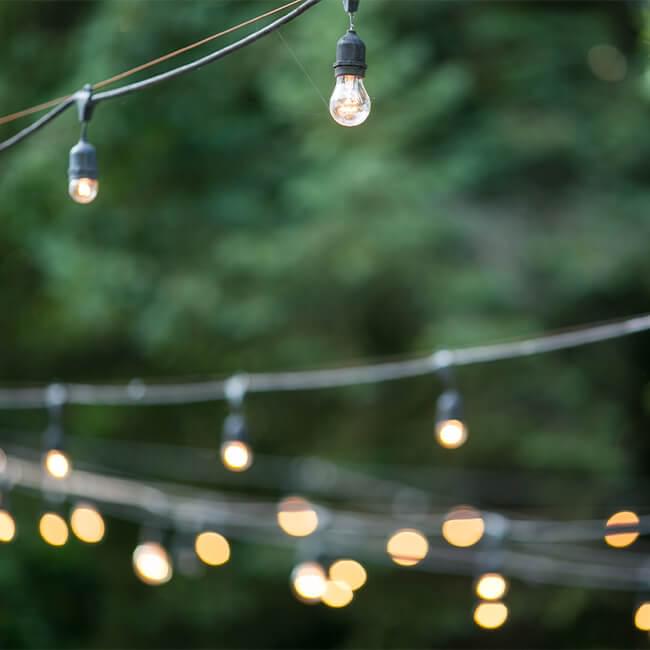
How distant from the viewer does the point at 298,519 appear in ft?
19.3

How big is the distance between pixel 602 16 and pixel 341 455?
3.67m

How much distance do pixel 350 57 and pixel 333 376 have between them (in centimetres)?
252

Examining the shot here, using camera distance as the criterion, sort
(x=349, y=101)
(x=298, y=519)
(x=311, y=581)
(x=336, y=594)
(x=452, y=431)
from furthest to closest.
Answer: (x=336, y=594) < (x=298, y=519) < (x=311, y=581) < (x=452, y=431) < (x=349, y=101)

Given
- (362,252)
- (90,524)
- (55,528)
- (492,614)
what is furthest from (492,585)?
(362,252)

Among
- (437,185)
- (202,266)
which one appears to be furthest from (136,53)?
(437,185)

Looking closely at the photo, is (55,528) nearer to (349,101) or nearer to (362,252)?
(362,252)

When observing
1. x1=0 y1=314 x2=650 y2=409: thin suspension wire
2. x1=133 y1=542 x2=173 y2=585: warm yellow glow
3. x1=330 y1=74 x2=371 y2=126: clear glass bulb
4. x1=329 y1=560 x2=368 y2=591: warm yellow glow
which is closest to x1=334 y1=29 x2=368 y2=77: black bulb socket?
x1=330 y1=74 x2=371 y2=126: clear glass bulb

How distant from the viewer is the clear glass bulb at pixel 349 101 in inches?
78.1

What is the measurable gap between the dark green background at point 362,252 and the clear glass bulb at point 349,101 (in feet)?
15.6

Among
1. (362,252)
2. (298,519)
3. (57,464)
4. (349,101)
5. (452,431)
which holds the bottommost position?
(349,101)

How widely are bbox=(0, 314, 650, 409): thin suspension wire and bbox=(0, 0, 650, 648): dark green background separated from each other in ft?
0.58

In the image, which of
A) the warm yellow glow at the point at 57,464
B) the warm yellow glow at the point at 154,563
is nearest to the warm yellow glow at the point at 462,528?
the warm yellow glow at the point at 154,563

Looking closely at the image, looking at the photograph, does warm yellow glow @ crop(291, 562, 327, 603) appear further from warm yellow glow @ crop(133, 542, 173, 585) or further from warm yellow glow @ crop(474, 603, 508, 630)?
Answer: warm yellow glow @ crop(474, 603, 508, 630)

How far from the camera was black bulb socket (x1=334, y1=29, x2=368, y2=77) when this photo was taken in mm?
2004
